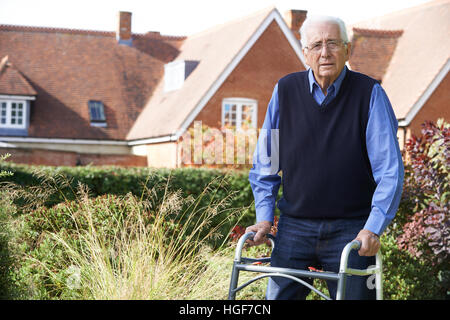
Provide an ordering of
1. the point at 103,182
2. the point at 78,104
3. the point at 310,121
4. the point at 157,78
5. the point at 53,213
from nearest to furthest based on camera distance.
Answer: the point at 310,121, the point at 53,213, the point at 103,182, the point at 78,104, the point at 157,78

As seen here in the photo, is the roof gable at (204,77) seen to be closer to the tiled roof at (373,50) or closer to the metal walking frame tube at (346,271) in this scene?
the tiled roof at (373,50)

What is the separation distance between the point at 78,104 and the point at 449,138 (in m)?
21.7

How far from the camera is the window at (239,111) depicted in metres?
24.8

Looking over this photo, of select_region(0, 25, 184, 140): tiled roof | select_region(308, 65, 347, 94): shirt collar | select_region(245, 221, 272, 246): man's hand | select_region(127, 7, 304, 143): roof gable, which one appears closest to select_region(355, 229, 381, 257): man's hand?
select_region(245, 221, 272, 246): man's hand

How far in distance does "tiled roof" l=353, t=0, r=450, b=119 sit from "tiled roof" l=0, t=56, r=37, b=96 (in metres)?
13.3

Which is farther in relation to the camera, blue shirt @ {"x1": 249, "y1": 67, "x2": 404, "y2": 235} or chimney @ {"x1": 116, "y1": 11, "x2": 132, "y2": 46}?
chimney @ {"x1": 116, "y1": 11, "x2": 132, "y2": 46}

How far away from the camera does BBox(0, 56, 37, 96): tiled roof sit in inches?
1077

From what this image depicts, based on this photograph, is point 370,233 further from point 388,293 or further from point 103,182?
point 103,182

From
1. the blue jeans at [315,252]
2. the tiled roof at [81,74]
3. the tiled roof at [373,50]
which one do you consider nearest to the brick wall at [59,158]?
the tiled roof at [81,74]

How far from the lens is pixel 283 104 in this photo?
364cm

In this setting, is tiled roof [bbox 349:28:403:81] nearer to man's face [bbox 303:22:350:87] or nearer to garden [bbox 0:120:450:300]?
garden [bbox 0:120:450:300]

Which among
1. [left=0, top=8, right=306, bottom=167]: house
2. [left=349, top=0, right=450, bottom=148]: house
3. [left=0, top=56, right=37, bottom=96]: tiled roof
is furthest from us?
[left=0, top=56, right=37, bottom=96]: tiled roof

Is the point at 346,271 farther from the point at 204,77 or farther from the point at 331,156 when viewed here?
the point at 204,77

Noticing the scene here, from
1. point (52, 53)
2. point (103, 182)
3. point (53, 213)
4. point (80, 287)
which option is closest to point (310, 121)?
point (80, 287)
